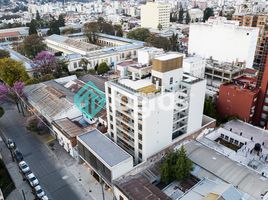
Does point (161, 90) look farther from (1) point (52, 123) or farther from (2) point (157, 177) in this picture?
(1) point (52, 123)

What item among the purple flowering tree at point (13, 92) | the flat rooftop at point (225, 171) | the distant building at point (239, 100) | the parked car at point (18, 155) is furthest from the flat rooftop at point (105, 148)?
the distant building at point (239, 100)

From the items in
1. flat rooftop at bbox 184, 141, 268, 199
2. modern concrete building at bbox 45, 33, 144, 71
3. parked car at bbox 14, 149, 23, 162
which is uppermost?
modern concrete building at bbox 45, 33, 144, 71

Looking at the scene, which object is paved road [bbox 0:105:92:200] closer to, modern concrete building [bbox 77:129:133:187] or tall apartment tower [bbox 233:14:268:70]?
modern concrete building [bbox 77:129:133:187]

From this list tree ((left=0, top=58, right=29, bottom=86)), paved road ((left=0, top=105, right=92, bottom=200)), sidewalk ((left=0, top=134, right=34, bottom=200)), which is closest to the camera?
sidewalk ((left=0, top=134, right=34, bottom=200))

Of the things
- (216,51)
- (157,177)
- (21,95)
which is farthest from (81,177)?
(216,51)

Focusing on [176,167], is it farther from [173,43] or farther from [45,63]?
[173,43]

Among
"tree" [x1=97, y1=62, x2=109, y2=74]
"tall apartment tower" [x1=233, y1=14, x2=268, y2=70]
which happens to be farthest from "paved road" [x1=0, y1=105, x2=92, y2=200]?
"tall apartment tower" [x1=233, y1=14, x2=268, y2=70]
